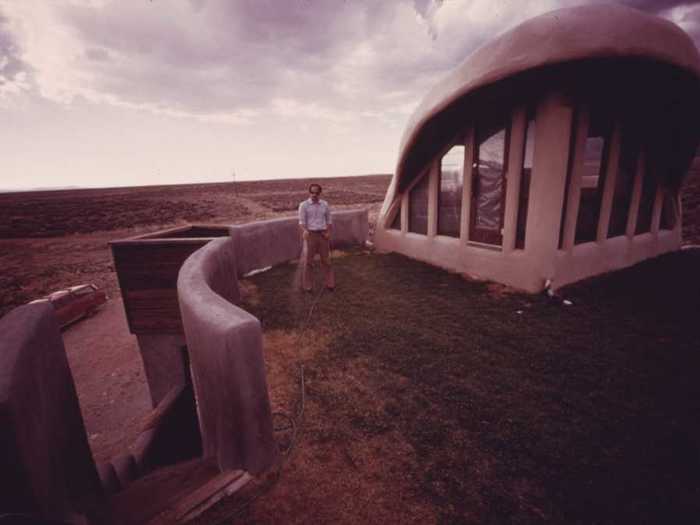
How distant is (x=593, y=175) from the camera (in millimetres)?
8812

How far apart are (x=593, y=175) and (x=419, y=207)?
453 cm

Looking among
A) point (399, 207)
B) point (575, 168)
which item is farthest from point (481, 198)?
point (399, 207)

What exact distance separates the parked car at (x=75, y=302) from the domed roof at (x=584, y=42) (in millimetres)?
12030

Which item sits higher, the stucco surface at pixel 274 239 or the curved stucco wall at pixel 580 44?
the curved stucco wall at pixel 580 44

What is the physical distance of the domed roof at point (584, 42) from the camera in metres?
5.66

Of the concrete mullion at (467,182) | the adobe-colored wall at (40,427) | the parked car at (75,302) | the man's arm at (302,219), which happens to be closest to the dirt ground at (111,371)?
the parked car at (75,302)

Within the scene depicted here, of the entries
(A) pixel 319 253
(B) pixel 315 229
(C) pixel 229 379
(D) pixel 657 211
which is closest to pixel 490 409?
(C) pixel 229 379

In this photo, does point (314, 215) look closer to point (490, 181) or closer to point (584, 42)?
point (490, 181)

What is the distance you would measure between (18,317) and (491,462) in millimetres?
4193

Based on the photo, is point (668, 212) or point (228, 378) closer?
point (228, 378)

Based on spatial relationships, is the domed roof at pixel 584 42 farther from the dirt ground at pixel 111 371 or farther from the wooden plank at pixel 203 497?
the wooden plank at pixel 203 497

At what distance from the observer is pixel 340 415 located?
12.4ft

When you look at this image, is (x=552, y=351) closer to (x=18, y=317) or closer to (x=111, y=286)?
(x=18, y=317)

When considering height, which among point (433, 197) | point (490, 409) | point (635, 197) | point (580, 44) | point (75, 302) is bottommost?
point (75, 302)
